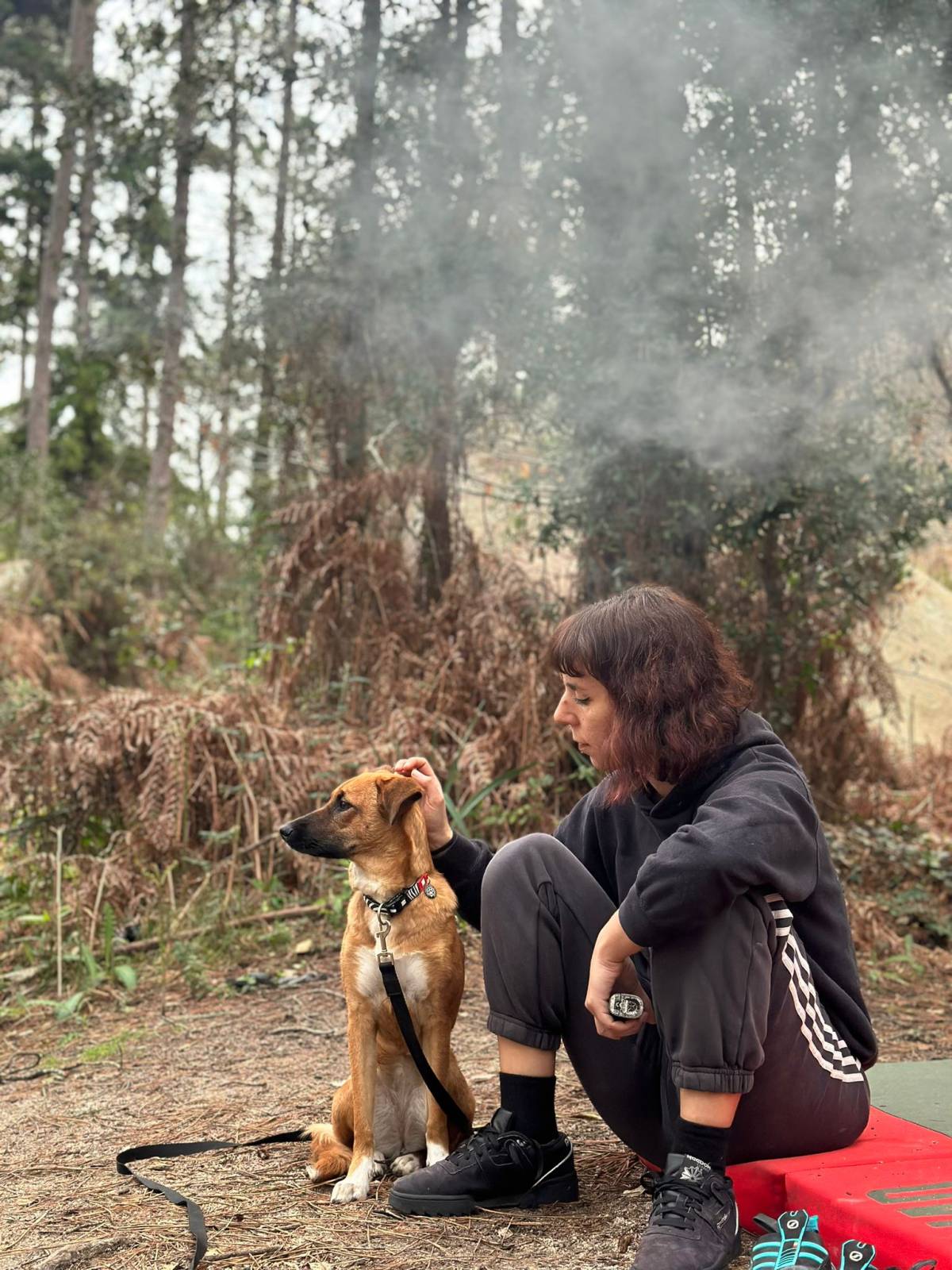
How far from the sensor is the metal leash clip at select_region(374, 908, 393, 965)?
2582 mm

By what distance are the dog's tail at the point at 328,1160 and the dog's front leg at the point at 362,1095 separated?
0.22 ft

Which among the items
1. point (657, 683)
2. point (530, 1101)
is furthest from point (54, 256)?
point (530, 1101)

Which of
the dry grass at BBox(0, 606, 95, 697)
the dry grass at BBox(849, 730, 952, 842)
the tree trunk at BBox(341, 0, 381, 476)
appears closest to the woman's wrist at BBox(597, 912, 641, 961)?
the dry grass at BBox(849, 730, 952, 842)

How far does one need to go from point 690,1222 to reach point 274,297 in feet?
21.6

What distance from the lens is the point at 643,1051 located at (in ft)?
Answer: 8.03

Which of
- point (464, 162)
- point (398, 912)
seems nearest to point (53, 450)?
point (464, 162)

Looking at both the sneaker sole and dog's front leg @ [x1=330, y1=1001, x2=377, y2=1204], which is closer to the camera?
the sneaker sole

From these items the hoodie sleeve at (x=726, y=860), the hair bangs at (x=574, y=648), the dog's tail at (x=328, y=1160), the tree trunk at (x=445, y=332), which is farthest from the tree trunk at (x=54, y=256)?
the hoodie sleeve at (x=726, y=860)

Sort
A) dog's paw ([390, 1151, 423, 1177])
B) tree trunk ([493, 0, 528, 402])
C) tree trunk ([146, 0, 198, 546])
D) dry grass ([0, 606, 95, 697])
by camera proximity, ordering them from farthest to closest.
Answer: tree trunk ([146, 0, 198, 546]) → dry grass ([0, 606, 95, 697]) → tree trunk ([493, 0, 528, 402]) → dog's paw ([390, 1151, 423, 1177])

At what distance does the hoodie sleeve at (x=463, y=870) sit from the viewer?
280cm

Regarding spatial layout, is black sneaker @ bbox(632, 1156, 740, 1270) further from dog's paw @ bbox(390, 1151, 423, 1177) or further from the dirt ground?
dog's paw @ bbox(390, 1151, 423, 1177)

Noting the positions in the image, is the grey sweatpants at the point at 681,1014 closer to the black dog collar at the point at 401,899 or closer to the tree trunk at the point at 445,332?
the black dog collar at the point at 401,899

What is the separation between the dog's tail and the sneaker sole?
238 mm

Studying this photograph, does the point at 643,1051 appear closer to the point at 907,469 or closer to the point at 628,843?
the point at 628,843
